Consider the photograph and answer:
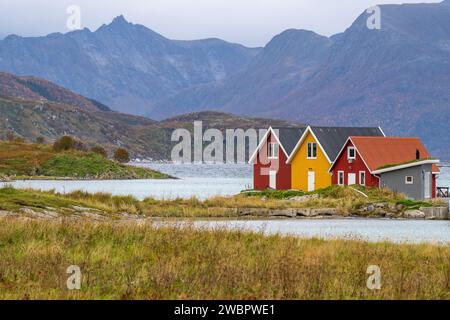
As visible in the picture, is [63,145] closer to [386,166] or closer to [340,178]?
[340,178]

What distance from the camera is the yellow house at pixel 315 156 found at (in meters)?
78.8

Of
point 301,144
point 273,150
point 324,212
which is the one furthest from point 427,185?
point 273,150

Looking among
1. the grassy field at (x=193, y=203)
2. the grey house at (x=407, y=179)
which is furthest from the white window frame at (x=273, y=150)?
the grey house at (x=407, y=179)

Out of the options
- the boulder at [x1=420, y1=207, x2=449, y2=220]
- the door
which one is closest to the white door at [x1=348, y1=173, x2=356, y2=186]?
the door

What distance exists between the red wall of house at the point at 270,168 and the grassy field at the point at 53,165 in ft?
223

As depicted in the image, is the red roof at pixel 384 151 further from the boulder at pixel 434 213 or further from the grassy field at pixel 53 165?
the grassy field at pixel 53 165

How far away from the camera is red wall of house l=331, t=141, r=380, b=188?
7281cm

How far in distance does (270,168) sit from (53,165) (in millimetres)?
83553

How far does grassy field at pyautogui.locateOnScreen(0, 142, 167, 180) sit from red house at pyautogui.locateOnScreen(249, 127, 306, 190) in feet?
224

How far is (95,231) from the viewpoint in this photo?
23750 mm

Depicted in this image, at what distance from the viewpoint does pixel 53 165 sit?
527ft

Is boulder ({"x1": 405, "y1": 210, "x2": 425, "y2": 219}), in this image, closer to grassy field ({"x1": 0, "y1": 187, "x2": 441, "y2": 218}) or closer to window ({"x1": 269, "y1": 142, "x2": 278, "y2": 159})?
grassy field ({"x1": 0, "y1": 187, "x2": 441, "y2": 218})
